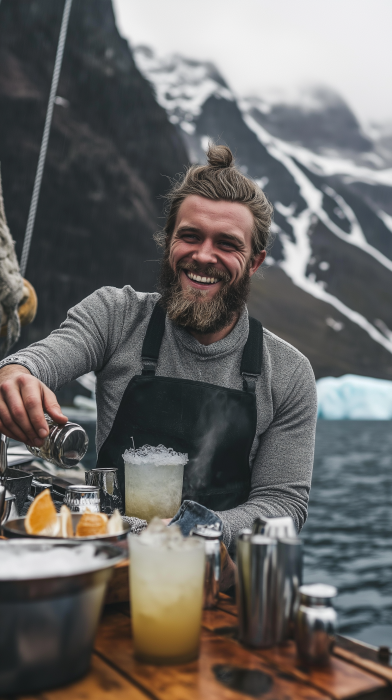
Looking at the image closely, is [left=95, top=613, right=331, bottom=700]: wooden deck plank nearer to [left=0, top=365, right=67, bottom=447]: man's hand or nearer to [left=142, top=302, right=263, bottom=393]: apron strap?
[left=0, top=365, right=67, bottom=447]: man's hand

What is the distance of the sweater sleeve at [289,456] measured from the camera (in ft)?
6.07

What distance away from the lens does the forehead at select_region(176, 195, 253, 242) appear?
6.69 ft

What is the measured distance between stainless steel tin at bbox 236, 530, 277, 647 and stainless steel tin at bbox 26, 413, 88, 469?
59 cm

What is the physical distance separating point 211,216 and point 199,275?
20 centimetres

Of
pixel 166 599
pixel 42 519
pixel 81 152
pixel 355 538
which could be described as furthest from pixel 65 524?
pixel 81 152

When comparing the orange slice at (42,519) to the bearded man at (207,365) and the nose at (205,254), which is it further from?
the nose at (205,254)

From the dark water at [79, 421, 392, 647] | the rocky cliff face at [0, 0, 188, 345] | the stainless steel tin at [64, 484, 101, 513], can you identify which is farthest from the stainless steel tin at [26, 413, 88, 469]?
the rocky cliff face at [0, 0, 188, 345]

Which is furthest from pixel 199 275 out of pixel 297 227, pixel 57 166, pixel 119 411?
pixel 297 227

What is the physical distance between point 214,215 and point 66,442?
996 millimetres

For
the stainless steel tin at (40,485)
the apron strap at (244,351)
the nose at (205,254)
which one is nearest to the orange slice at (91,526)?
the stainless steel tin at (40,485)

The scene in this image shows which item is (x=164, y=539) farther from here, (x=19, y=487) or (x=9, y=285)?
(x=9, y=285)

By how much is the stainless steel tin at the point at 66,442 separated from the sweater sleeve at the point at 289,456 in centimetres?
56

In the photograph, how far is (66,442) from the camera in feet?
4.49

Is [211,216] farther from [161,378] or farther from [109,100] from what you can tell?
[109,100]
